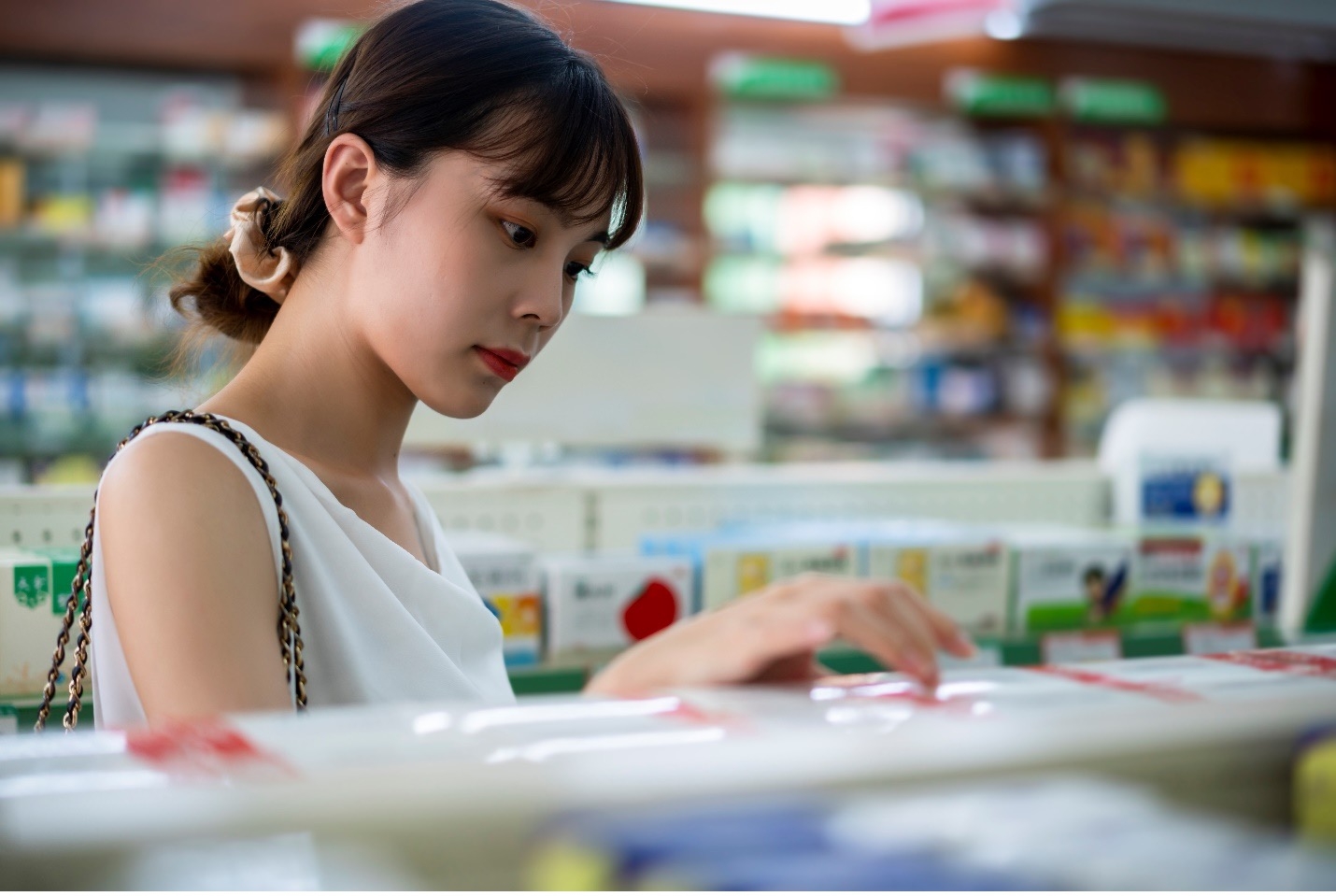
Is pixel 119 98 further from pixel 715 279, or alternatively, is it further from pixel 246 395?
pixel 246 395

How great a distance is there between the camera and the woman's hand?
2.42ft

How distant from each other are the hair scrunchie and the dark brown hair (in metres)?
0.02

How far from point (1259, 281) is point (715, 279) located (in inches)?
129

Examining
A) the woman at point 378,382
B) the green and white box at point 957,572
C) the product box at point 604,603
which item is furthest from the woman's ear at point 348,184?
the green and white box at point 957,572

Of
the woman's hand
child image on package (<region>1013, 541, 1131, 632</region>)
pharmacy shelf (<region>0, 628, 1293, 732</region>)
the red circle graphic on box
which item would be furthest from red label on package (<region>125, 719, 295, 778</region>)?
child image on package (<region>1013, 541, 1131, 632</region>)

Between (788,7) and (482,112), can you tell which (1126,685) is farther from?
(788,7)

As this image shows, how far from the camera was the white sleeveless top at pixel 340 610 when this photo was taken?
0.91m

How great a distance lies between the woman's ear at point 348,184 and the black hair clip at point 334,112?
2.4 inches

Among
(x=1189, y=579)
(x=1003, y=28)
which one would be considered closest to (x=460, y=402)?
→ (x=1189, y=579)

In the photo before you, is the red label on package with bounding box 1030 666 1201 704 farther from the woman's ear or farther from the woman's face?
the woman's ear

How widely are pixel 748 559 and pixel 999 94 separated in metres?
5.14

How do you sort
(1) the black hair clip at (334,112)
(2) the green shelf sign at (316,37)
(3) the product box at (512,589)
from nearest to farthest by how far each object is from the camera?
(1) the black hair clip at (334,112), (3) the product box at (512,589), (2) the green shelf sign at (316,37)

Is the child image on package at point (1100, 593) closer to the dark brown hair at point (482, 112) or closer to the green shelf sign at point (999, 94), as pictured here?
the dark brown hair at point (482, 112)

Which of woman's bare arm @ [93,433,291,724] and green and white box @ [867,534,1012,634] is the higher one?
woman's bare arm @ [93,433,291,724]
